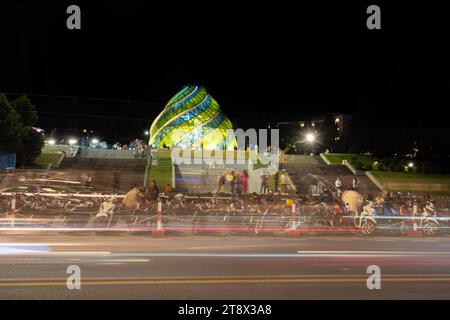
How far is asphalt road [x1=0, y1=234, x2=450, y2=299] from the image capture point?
248 inches

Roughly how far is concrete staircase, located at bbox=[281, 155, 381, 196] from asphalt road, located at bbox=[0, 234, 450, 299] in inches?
688

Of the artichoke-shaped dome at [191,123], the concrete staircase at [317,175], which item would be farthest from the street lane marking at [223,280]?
the artichoke-shaped dome at [191,123]

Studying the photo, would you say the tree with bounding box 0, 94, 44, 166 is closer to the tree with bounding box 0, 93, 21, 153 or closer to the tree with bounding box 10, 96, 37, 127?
the tree with bounding box 0, 93, 21, 153


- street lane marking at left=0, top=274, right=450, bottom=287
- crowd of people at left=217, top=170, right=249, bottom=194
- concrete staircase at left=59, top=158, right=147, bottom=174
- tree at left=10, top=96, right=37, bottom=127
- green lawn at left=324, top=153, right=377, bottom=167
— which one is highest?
tree at left=10, top=96, right=37, bottom=127

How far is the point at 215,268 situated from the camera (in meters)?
7.96

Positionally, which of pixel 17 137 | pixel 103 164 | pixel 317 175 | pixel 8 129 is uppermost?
pixel 8 129

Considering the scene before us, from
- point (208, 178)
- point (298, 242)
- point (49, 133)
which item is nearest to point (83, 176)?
point (208, 178)

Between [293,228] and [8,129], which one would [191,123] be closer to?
[8,129]

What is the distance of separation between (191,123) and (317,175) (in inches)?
999

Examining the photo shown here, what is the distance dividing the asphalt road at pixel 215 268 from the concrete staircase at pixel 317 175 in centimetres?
1748

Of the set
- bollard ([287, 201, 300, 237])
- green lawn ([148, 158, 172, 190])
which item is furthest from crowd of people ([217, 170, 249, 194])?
bollard ([287, 201, 300, 237])

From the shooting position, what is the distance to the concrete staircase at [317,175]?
1166 inches

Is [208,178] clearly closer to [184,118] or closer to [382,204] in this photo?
[382,204]

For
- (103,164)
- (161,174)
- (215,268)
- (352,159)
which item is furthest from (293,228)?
(352,159)
